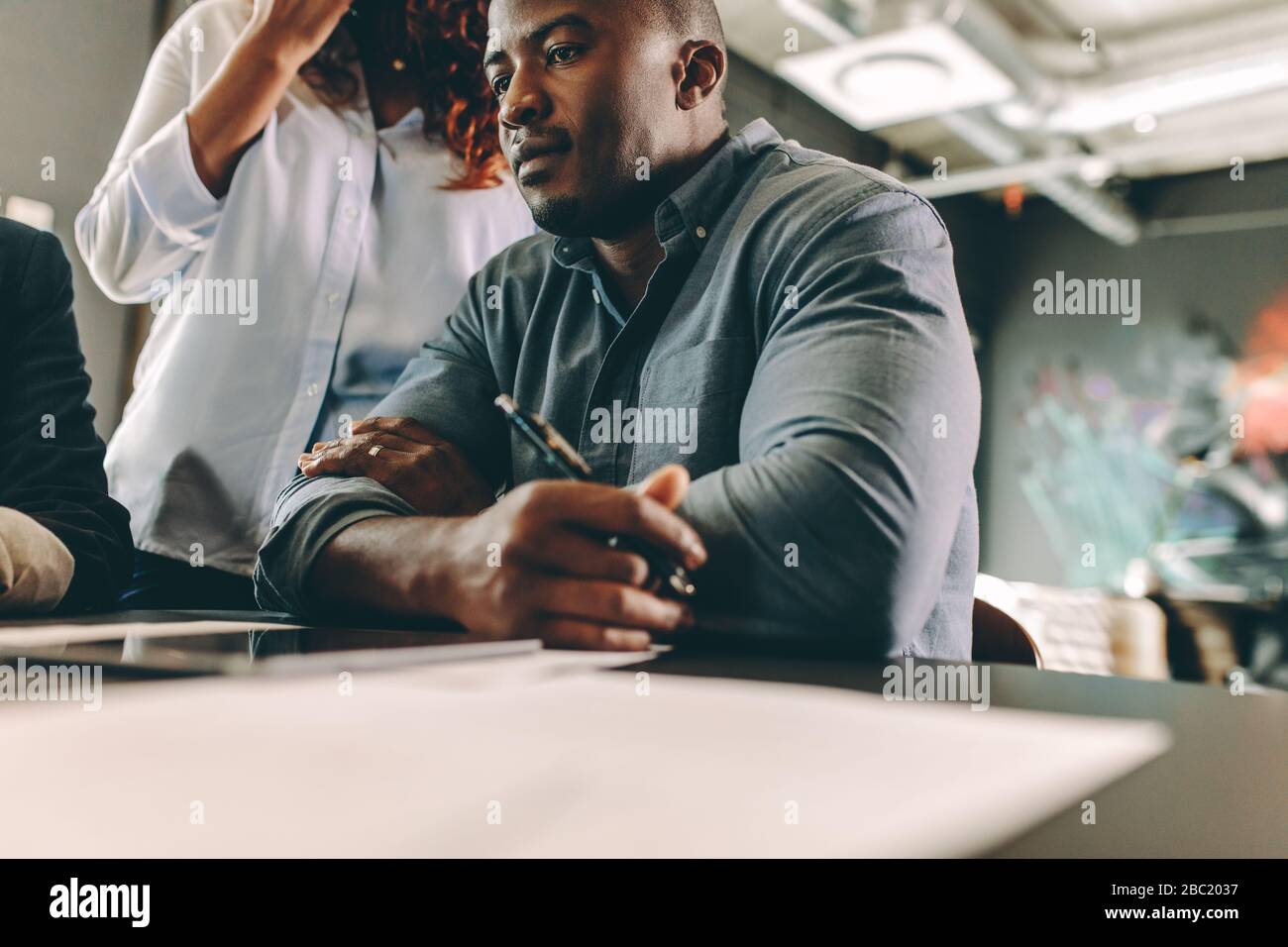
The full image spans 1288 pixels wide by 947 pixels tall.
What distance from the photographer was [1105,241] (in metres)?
6.21

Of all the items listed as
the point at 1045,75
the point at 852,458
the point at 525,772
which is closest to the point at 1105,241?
the point at 1045,75

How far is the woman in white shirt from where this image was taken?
131 centimetres

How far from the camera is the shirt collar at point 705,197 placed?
43.4 inches

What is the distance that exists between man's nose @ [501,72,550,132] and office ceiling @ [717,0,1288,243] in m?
2.68

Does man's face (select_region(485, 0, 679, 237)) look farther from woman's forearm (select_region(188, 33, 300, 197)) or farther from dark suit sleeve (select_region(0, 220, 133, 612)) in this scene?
dark suit sleeve (select_region(0, 220, 133, 612))

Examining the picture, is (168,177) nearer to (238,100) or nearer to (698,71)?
(238,100)

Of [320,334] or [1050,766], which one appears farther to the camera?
[320,334]

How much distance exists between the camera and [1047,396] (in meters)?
6.29

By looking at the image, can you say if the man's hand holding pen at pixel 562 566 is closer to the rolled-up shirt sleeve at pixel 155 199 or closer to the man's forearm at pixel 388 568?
the man's forearm at pixel 388 568

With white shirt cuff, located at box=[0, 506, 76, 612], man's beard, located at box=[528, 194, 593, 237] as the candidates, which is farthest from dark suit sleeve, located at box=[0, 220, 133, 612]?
man's beard, located at box=[528, 194, 593, 237]

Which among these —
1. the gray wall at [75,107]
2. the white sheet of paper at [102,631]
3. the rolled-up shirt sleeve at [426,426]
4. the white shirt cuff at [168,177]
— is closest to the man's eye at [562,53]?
the rolled-up shirt sleeve at [426,426]
